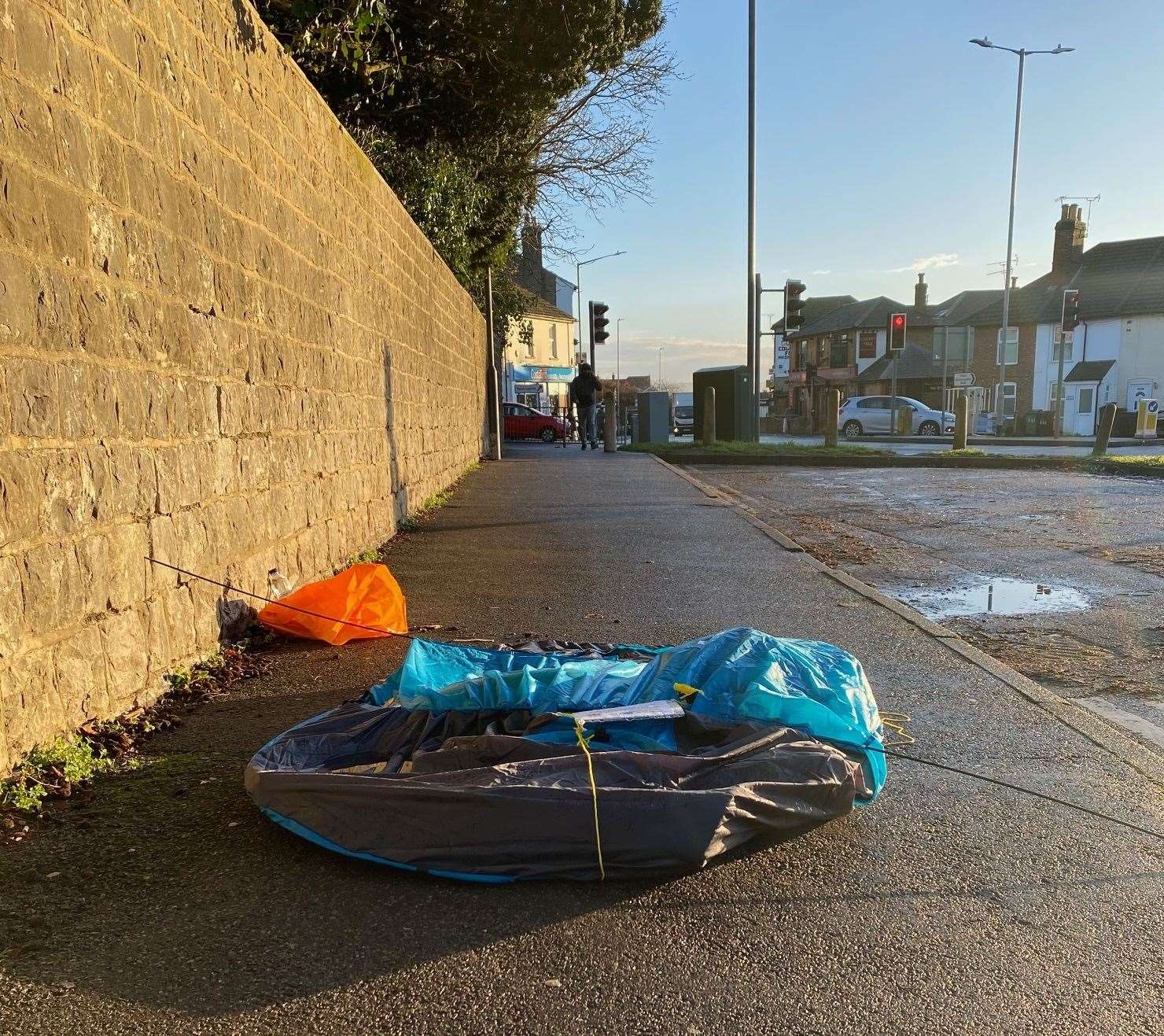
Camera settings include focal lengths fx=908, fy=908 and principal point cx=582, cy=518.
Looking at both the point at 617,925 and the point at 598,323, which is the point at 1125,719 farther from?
the point at 598,323

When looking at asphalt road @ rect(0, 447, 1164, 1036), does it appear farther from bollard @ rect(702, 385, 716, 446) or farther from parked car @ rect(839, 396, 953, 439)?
parked car @ rect(839, 396, 953, 439)

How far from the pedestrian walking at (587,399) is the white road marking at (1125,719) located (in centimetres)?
2043

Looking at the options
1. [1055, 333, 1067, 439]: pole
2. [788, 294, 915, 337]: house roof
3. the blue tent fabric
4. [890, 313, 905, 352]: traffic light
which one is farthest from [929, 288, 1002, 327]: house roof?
the blue tent fabric

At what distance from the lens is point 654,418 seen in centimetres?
2692

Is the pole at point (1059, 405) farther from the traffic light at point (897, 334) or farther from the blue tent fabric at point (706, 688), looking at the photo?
the blue tent fabric at point (706, 688)

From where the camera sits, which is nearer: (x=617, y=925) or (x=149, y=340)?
(x=617, y=925)

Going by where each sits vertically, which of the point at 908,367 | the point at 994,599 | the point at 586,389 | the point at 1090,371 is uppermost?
the point at 908,367

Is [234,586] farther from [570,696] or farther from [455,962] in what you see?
[455,962]

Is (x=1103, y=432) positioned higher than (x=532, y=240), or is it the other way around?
(x=532, y=240)

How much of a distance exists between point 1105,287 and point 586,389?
3569 cm

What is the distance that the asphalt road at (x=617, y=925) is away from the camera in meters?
1.95

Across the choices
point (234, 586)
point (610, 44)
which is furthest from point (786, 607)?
point (610, 44)

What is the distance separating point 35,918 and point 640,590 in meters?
4.62

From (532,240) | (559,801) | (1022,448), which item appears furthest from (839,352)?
(559,801)
